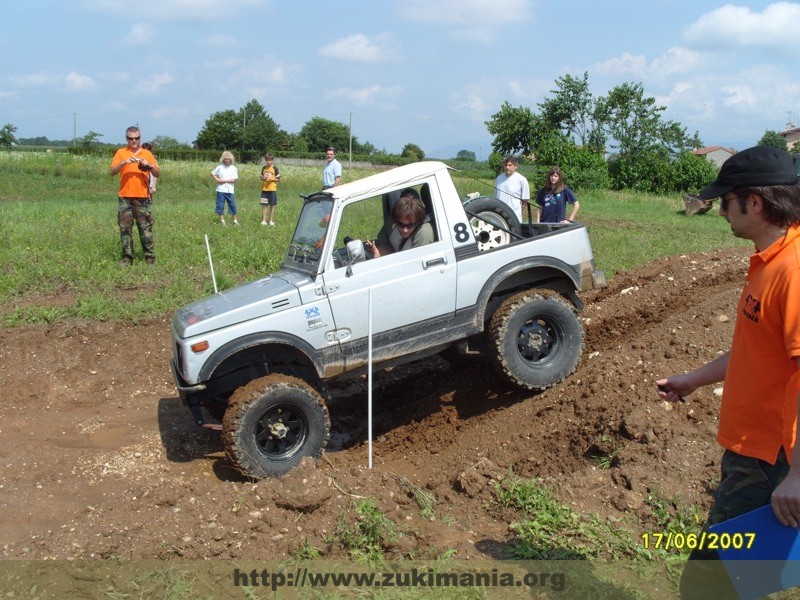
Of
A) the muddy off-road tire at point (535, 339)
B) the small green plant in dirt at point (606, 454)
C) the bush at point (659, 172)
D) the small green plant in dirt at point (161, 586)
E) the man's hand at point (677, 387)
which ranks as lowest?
the small green plant in dirt at point (161, 586)

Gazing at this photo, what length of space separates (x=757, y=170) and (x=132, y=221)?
1005 centimetres

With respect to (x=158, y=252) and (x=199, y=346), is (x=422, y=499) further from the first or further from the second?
(x=158, y=252)

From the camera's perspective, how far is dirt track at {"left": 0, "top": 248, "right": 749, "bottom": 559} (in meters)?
4.96

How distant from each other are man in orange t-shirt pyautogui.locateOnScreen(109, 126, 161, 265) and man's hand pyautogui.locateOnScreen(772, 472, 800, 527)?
33.1 feet

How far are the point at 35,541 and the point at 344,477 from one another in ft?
6.72

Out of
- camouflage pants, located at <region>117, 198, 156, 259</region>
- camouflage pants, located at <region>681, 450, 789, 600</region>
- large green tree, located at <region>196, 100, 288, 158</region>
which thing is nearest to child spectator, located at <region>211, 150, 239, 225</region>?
camouflage pants, located at <region>117, 198, 156, 259</region>

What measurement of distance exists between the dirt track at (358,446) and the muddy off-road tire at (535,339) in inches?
8.1

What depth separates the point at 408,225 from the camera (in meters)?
6.84

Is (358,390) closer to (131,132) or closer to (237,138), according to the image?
(131,132)

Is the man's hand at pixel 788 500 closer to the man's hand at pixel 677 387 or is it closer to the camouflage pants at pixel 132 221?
the man's hand at pixel 677 387

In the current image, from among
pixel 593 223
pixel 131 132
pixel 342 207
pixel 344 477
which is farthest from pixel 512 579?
pixel 593 223

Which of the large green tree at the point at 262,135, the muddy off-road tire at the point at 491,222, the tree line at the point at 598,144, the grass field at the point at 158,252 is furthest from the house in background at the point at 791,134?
the muddy off-road tire at the point at 491,222

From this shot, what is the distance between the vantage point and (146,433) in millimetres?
7684

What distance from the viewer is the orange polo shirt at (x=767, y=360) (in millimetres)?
2727
